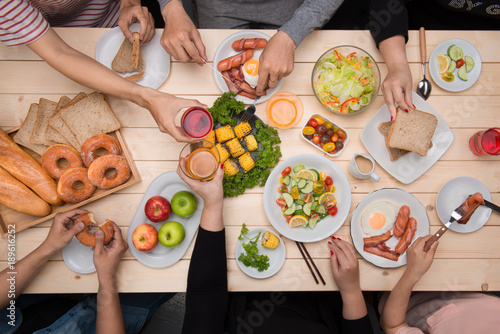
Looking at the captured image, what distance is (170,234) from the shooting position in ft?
5.14

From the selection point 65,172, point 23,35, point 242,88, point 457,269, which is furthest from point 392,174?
point 23,35

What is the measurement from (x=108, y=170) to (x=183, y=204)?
47 centimetres

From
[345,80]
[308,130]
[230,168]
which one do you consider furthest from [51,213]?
[345,80]

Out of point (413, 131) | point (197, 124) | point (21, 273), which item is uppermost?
point (413, 131)

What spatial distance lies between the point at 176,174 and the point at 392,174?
1227 millimetres

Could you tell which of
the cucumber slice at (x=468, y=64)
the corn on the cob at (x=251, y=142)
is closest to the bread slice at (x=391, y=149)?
the cucumber slice at (x=468, y=64)

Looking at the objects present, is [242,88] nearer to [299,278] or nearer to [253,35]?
[253,35]

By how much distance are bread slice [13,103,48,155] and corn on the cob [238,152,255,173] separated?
1.12m

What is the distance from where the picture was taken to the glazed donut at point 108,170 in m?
1.55

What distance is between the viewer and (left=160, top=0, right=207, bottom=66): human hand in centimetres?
157

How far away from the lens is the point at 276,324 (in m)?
1.57

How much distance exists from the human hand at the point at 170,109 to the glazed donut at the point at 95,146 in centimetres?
36

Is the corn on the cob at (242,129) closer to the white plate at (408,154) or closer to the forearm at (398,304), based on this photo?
Answer: the white plate at (408,154)

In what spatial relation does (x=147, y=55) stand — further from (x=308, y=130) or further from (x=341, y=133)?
(x=341, y=133)
